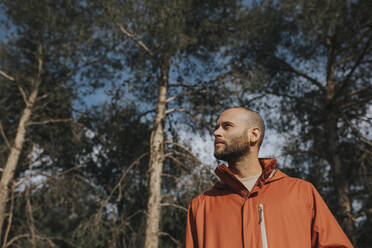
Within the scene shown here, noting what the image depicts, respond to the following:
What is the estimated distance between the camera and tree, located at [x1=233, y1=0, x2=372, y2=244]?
7055 mm

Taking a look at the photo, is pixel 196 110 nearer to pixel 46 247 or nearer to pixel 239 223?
pixel 46 247

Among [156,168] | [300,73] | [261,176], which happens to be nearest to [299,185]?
[261,176]

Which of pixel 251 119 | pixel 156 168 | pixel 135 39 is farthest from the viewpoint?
pixel 135 39

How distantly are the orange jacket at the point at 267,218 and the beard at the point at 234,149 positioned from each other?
0.10 metres

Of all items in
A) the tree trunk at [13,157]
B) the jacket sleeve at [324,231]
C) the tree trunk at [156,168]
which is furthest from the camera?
the tree trunk at [13,157]

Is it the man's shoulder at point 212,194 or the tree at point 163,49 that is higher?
the tree at point 163,49

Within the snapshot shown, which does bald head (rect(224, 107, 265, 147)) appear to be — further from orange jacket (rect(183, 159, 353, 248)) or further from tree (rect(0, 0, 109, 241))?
tree (rect(0, 0, 109, 241))

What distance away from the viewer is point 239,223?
1.90m

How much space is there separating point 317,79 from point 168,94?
12.2 ft

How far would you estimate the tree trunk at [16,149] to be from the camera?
7.25 m

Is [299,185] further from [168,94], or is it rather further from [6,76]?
[6,76]

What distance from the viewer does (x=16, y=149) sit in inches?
307

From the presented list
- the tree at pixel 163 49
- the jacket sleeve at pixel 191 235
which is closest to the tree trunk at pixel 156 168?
the tree at pixel 163 49

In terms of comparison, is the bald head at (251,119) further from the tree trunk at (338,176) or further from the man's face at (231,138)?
the tree trunk at (338,176)
